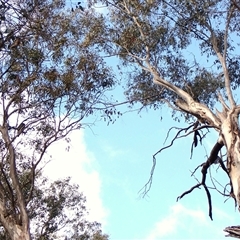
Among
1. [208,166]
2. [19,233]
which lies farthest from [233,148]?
[19,233]

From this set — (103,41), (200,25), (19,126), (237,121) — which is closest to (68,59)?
(103,41)

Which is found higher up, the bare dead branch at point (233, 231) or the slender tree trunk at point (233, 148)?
the slender tree trunk at point (233, 148)

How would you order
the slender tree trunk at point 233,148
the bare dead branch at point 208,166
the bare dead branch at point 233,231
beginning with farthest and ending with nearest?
the bare dead branch at point 208,166 < the slender tree trunk at point 233,148 < the bare dead branch at point 233,231

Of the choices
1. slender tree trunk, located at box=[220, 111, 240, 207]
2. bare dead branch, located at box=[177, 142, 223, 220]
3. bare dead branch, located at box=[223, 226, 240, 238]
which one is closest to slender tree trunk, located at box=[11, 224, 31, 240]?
bare dead branch, located at box=[177, 142, 223, 220]

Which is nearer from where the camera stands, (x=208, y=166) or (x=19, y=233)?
(x=208, y=166)

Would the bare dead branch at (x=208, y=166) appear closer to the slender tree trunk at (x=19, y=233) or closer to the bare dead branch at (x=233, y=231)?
the bare dead branch at (x=233, y=231)

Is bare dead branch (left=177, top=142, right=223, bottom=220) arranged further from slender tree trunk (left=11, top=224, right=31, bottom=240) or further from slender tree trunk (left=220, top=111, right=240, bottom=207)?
slender tree trunk (left=11, top=224, right=31, bottom=240)

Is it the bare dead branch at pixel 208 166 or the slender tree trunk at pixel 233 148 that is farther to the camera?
the bare dead branch at pixel 208 166

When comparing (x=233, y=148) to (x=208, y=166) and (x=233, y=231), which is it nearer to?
(x=208, y=166)

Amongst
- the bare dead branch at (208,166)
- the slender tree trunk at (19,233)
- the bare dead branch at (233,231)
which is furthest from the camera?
the slender tree trunk at (19,233)

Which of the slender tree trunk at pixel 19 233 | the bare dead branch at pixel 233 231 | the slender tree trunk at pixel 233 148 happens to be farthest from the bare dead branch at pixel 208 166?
the slender tree trunk at pixel 19 233

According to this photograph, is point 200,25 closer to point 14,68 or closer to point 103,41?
point 103,41

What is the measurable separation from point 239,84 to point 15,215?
468 centimetres

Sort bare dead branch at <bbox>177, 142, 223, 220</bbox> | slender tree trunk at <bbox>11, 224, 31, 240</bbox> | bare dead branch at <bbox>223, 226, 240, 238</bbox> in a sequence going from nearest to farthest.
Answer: bare dead branch at <bbox>223, 226, 240, 238</bbox> → bare dead branch at <bbox>177, 142, 223, 220</bbox> → slender tree trunk at <bbox>11, 224, 31, 240</bbox>
